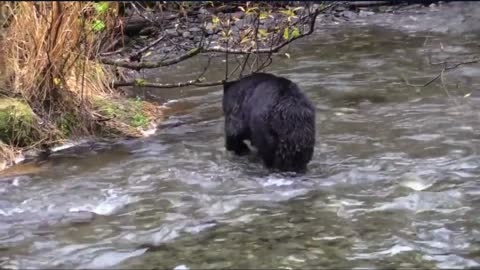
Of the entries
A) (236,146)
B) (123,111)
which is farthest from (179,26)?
(236,146)

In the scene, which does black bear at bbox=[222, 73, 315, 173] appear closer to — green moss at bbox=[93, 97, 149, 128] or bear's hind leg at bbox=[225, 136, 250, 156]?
bear's hind leg at bbox=[225, 136, 250, 156]

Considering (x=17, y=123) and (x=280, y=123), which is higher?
(x=280, y=123)

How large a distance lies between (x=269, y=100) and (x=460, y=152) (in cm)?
190

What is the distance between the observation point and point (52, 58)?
7.69 m

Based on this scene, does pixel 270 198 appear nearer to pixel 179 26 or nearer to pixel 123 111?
pixel 123 111

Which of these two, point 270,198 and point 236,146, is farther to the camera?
point 236,146

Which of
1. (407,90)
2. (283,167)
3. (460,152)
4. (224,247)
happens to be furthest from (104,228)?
(407,90)

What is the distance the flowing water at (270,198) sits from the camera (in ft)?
16.1

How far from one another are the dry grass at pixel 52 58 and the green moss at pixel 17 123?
15 cm

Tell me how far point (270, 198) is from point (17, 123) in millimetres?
3022

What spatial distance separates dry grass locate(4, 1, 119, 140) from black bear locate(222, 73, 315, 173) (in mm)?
2142

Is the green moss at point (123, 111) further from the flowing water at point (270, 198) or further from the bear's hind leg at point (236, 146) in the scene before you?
the bear's hind leg at point (236, 146)

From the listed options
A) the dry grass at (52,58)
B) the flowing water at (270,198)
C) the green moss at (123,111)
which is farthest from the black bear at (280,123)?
the dry grass at (52,58)

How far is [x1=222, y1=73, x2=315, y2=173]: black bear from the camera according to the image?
20.1ft
